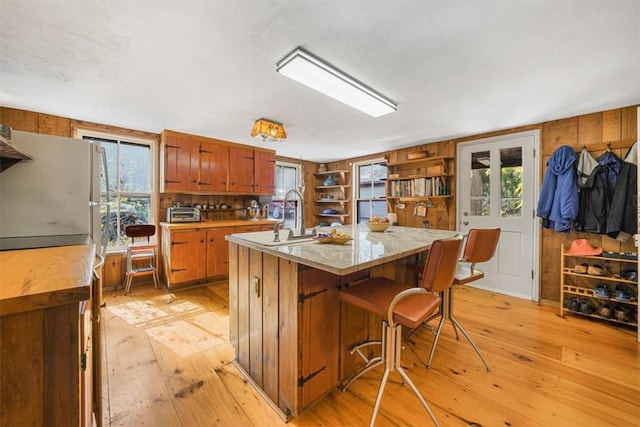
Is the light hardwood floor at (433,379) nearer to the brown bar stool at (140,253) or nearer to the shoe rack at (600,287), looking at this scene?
the shoe rack at (600,287)

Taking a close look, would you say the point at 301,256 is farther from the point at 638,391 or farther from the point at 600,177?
the point at 600,177

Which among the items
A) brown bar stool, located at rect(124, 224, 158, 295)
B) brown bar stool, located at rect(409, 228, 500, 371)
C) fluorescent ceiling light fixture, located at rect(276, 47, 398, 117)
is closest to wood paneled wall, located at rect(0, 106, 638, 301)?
brown bar stool, located at rect(124, 224, 158, 295)

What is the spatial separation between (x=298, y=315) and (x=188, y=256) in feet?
Answer: 9.42

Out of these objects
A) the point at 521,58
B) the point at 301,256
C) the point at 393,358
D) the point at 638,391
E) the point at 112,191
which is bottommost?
the point at 638,391

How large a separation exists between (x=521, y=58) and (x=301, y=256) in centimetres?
214

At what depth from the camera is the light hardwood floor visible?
1.47m

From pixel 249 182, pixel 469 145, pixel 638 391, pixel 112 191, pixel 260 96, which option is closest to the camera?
pixel 638 391

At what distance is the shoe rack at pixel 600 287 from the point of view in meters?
2.54

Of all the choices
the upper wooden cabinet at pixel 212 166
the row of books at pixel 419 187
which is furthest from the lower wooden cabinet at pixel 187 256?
the row of books at pixel 419 187

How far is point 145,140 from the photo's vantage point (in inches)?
150

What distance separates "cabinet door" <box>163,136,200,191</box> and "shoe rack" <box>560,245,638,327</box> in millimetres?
4915

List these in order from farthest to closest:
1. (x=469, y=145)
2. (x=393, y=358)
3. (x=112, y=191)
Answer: (x=469, y=145) → (x=112, y=191) → (x=393, y=358)

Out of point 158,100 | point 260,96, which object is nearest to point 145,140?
point 158,100

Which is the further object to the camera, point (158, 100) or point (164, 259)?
point (164, 259)
